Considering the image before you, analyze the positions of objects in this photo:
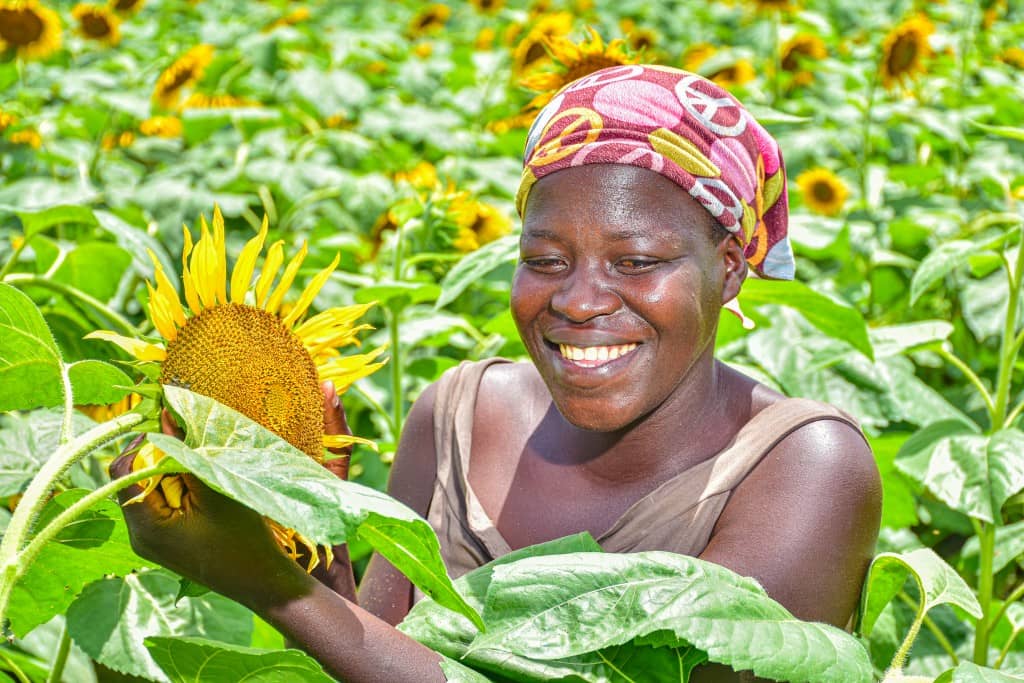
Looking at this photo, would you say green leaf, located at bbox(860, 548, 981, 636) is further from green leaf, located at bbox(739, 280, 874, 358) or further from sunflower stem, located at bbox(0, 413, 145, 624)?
sunflower stem, located at bbox(0, 413, 145, 624)

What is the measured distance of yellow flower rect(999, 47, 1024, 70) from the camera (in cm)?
579

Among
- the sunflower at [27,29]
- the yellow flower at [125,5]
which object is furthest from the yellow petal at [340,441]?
the yellow flower at [125,5]

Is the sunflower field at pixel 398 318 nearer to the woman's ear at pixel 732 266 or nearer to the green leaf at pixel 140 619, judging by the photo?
the green leaf at pixel 140 619

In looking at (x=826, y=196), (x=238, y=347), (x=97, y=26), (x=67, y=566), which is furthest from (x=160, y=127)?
(x=238, y=347)

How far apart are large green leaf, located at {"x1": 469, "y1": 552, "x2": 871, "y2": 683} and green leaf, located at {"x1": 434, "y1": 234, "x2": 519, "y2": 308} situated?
869 millimetres

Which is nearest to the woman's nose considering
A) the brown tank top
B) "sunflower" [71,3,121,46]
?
the brown tank top

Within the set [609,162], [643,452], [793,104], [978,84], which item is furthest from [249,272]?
[978,84]

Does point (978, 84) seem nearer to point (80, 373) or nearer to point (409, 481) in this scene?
point (409, 481)

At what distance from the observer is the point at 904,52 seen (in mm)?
4430

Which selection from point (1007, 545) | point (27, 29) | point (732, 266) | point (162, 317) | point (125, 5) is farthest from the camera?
point (125, 5)

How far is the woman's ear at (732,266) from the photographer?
5.82 ft

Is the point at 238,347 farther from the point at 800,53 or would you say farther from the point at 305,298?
the point at 800,53

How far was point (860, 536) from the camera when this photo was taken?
1.70 meters

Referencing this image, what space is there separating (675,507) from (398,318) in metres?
1.01
